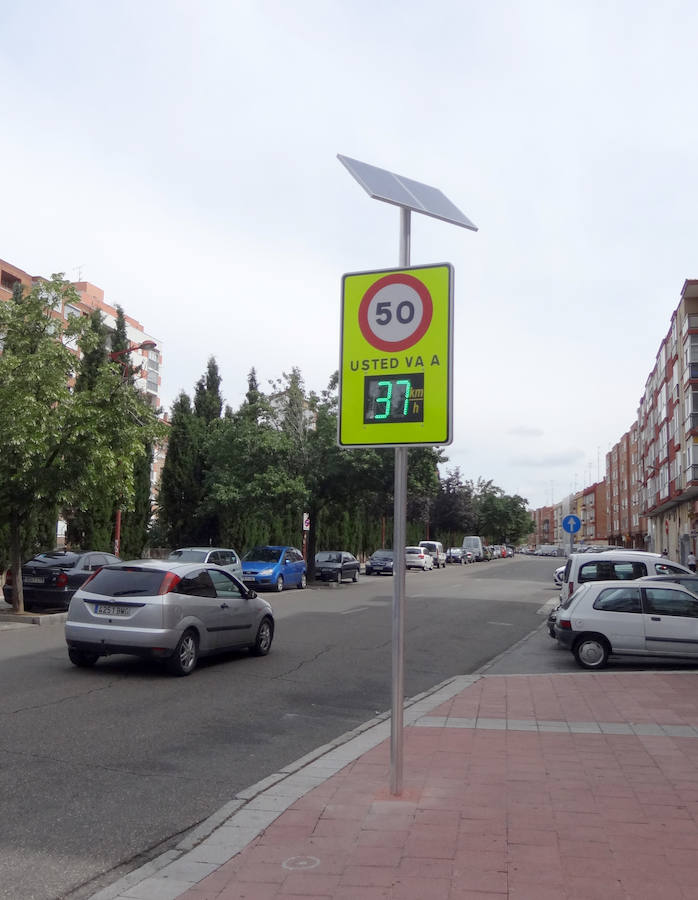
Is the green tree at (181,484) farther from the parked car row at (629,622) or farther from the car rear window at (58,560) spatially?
the parked car row at (629,622)

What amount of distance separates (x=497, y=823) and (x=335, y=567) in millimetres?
30601

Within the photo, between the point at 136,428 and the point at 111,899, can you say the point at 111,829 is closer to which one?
the point at 111,899

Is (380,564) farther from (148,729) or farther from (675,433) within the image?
(148,729)

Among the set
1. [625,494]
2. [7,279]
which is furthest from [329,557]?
[625,494]

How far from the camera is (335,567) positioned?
116 feet

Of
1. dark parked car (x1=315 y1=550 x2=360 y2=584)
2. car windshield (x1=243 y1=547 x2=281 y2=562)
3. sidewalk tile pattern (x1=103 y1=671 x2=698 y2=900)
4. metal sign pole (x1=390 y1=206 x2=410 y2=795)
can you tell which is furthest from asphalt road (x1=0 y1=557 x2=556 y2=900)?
dark parked car (x1=315 y1=550 x2=360 y2=584)

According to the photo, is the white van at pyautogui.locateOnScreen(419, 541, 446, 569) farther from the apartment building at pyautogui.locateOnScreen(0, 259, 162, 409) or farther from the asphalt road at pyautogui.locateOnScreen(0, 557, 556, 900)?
the asphalt road at pyautogui.locateOnScreen(0, 557, 556, 900)

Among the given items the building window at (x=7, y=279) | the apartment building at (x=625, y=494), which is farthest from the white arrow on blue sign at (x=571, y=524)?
the apartment building at (x=625, y=494)

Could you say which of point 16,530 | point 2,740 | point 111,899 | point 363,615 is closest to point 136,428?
point 16,530

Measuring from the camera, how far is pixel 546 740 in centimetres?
754

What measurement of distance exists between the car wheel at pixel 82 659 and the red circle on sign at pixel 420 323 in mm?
7508

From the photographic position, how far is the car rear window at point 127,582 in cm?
1115

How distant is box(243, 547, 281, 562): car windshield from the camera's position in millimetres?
30703

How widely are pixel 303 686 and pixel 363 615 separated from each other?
10421 mm
